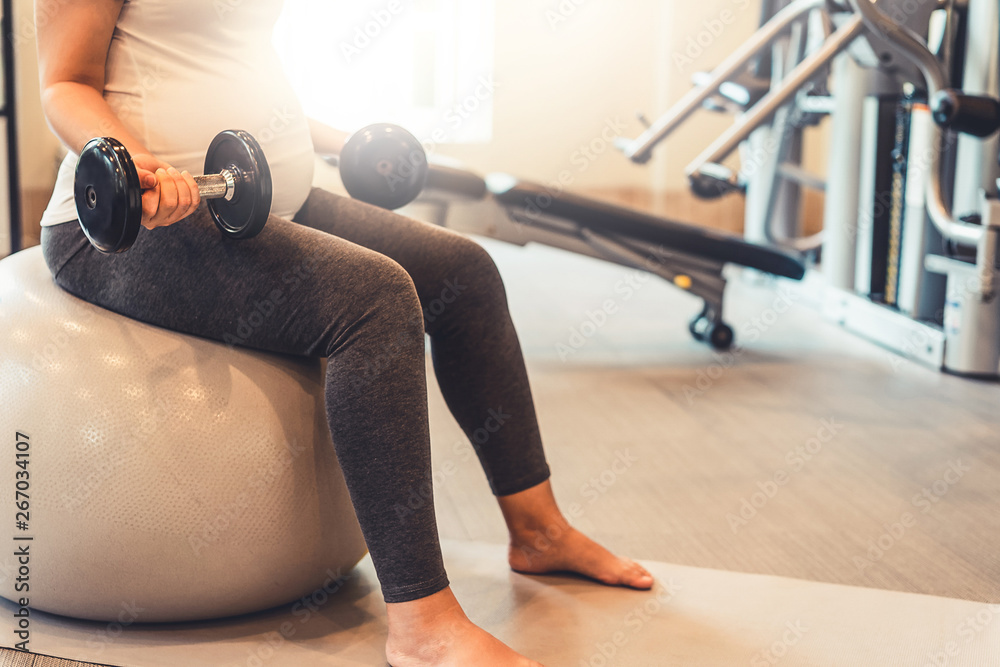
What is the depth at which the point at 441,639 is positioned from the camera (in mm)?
1067

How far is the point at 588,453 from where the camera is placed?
203cm

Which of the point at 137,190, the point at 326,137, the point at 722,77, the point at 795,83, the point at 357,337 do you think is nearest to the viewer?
the point at 137,190

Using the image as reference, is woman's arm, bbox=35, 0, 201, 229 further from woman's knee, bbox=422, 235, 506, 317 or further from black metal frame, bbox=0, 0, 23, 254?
black metal frame, bbox=0, 0, 23, 254

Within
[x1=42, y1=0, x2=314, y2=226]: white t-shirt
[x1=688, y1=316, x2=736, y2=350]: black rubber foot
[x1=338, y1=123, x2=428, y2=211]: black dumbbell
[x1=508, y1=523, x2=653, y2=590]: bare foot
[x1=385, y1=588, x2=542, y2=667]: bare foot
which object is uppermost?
[x1=42, y1=0, x2=314, y2=226]: white t-shirt

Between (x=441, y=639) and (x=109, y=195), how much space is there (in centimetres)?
59

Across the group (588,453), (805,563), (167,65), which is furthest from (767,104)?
(167,65)

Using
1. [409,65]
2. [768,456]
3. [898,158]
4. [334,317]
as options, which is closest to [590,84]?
[409,65]

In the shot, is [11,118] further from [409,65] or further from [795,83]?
[795,83]

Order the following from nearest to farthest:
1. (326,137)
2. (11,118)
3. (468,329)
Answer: (468,329), (326,137), (11,118)

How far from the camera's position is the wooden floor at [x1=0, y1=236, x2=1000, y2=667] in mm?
1533

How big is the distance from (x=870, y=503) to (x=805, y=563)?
1.09 ft

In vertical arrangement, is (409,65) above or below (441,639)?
above

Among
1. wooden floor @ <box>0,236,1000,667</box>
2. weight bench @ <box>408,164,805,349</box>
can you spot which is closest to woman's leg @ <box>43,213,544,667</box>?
wooden floor @ <box>0,236,1000,667</box>

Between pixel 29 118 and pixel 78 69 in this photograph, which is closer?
pixel 78 69
